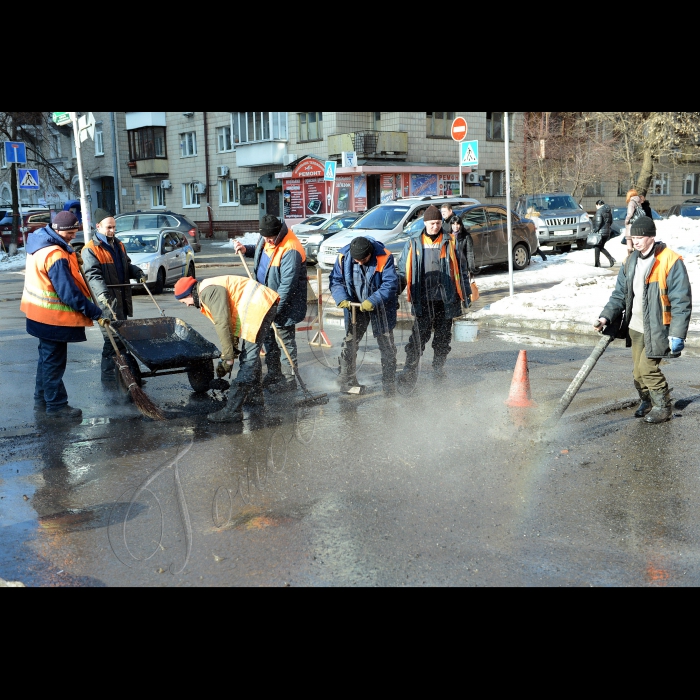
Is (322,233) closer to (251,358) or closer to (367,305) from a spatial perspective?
(367,305)

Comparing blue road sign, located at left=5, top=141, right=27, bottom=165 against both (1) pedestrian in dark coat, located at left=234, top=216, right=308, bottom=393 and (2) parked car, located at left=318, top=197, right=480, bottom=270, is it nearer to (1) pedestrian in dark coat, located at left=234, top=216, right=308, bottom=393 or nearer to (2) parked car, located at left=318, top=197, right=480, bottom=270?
(2) parked car, located at left=318, top=197, right=480, bottom=270

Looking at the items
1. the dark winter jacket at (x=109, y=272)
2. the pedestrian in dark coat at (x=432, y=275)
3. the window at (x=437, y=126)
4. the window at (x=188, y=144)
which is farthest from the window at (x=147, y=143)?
the pedestrian in dark coat at (x=432, y=275)

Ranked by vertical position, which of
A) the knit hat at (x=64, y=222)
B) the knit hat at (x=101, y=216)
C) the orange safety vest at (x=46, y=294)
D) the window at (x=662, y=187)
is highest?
the window at (x=662, y=187)

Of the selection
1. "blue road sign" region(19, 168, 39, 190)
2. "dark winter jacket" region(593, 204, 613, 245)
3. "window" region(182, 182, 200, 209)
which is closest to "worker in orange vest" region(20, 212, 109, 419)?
"dark winter jacket" region(593, 204, 613, 245)

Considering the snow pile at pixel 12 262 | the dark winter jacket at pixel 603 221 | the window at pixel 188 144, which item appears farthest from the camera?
the window at pixel 188 144

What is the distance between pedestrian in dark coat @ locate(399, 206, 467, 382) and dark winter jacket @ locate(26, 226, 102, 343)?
3.23 meters

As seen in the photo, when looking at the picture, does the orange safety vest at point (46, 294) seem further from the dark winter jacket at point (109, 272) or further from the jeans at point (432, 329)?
the jeans at point (432, 329)

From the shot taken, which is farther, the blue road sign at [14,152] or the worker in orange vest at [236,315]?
the blue road sign at [14,152]

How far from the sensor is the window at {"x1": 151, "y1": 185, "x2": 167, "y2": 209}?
47812 mm

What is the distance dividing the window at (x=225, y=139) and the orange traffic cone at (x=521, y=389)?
37195 millimetres

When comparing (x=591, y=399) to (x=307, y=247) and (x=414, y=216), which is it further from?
(x=307, y=247)

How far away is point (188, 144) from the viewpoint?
45.0 m

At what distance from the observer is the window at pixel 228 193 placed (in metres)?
42.7
